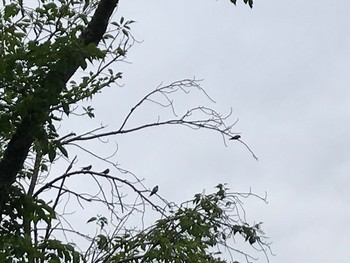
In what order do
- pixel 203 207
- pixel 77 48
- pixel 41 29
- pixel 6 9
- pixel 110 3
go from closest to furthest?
pixel 77 48
pixel 110 3
pixel 6 9
pixel 41 29
pixel 203 207

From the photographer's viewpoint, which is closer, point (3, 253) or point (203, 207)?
point (3, 253)

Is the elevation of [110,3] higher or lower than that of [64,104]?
higher

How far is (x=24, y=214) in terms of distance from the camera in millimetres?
5453

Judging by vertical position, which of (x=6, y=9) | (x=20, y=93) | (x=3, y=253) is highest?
(x=6, y=9)

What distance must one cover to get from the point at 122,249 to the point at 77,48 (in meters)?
3.64

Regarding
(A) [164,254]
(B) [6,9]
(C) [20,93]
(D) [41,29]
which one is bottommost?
(C) [20,93]

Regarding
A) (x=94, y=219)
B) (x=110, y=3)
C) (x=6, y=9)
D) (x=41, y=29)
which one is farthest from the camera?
(x=94, y=219)

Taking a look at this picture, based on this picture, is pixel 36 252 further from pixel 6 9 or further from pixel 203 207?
pixel 203 207

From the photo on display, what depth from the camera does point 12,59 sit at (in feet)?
16.5

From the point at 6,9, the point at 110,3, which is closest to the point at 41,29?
the point at 6,9

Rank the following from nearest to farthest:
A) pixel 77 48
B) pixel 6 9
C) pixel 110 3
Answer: pixel 77 48 < pixel 110 3 < pixel 6 9

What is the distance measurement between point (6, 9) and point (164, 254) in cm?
247

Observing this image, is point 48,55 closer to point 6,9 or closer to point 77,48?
point 77,48

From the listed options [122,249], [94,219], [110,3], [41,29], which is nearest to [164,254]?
[122,249]
